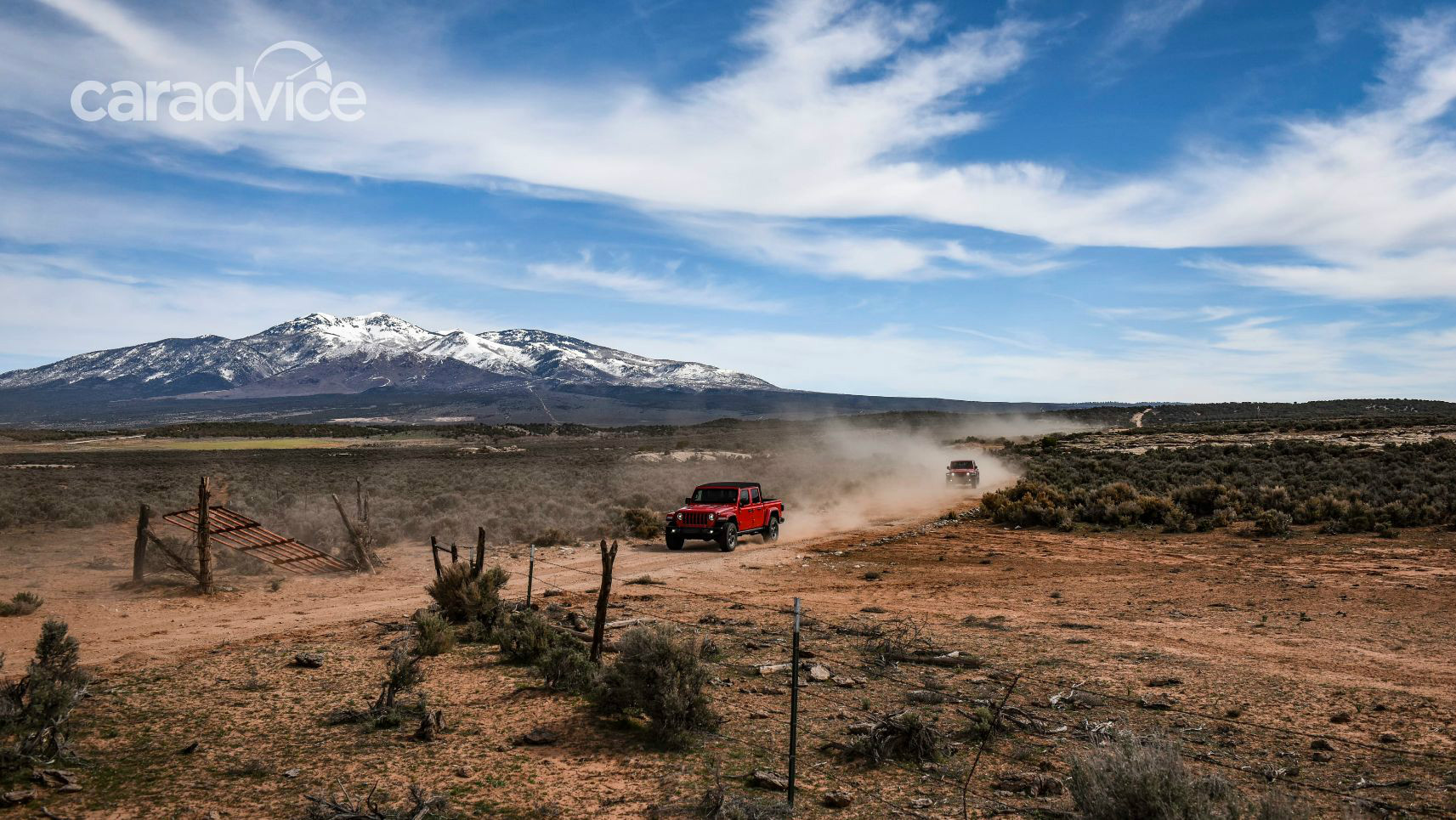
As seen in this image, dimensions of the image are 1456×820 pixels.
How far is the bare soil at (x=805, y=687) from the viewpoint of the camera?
763cm

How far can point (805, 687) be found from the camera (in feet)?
34.8

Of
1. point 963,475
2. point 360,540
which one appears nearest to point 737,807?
point 360,540

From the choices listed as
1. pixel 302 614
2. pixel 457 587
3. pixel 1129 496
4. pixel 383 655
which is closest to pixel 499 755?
pixel 383 655

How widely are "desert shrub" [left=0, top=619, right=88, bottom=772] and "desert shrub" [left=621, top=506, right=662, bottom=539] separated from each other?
62.2ft

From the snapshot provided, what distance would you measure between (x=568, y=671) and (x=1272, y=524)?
2364 cm

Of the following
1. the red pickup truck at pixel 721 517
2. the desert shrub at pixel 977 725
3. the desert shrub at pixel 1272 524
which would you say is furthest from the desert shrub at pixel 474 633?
the desert shrub at pixel 1272 524

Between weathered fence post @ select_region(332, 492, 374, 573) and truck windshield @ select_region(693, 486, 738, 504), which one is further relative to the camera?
A: truck windshield @ select_region(693, 486, 738, 504)

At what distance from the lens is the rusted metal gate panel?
19406mm

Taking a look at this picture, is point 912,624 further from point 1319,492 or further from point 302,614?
point 1319,492

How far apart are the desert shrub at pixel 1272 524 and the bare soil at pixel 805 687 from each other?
3.13 metres

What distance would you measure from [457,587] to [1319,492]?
31.0 metres

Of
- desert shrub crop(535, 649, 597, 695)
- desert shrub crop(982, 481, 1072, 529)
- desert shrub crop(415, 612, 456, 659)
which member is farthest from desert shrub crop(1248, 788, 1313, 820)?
desert shrub crop(982, 481, 1072, 529)

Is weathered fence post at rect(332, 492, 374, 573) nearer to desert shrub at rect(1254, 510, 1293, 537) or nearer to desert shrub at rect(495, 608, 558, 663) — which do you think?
desert shrub at rect(495, 608, 558, 663)

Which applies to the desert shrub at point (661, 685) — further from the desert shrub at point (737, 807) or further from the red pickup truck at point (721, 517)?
the red pickup truck at point (721, 517)
